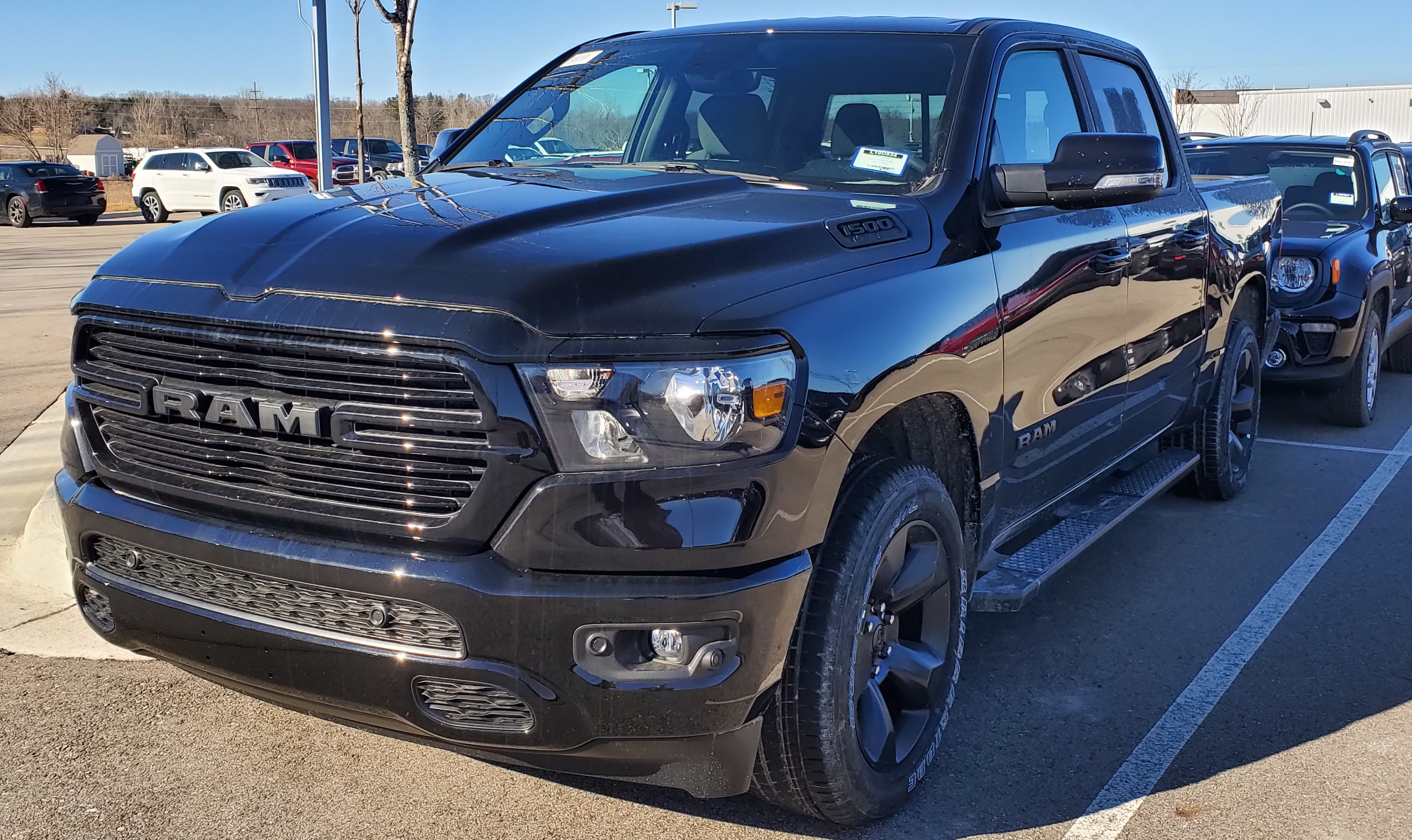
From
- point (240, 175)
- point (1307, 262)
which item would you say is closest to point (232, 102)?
point (240, 175)

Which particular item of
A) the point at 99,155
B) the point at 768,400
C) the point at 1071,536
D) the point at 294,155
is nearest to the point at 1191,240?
the point at 1071,536

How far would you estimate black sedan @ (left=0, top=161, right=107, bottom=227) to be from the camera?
1085 inches

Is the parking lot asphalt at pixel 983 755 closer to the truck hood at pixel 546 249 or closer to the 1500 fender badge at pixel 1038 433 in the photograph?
the 1500 fender badge at pixel 1038 433

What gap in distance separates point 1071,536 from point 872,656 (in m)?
1.46

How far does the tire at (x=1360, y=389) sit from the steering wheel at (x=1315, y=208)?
2.72 ft

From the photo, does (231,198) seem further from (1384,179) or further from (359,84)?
(1384,179)

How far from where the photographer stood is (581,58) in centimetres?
464

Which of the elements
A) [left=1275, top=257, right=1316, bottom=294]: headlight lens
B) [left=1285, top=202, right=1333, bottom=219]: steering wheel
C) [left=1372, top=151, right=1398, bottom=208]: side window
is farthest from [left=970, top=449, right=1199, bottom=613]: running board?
[left=1372, top=151, right=1398, bottom=208]: side window

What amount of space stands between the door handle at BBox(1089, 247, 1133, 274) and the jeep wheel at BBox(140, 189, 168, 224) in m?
27.7

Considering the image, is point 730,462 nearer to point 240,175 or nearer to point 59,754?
point 59,754

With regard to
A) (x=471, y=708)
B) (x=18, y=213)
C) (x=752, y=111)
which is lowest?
(x=18, y=213)

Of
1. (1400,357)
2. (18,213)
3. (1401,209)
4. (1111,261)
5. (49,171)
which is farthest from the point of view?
(49,171)

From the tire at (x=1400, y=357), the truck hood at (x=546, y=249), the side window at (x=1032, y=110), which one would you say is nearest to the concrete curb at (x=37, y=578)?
the truck hood at (x=546, y=249)

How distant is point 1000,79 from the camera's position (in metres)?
3.78
